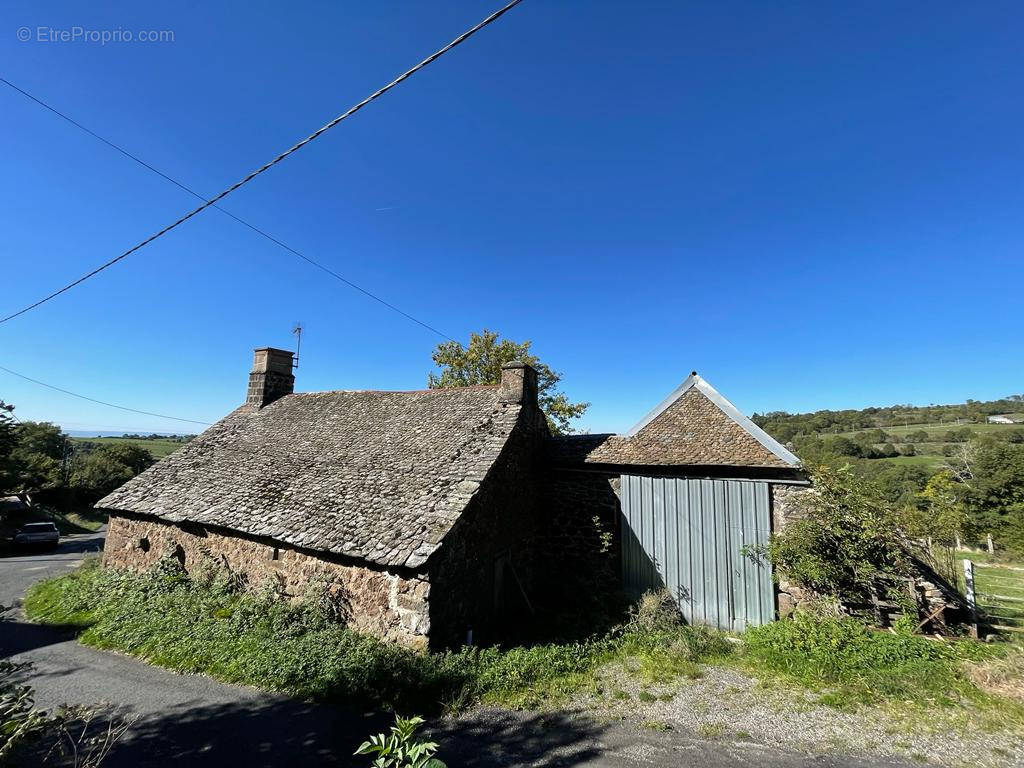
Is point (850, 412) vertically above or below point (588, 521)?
above

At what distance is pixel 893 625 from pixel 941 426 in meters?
117

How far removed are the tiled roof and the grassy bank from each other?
134 inches

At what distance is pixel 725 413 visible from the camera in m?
11.6

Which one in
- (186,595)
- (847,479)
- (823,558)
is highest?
(847,479)

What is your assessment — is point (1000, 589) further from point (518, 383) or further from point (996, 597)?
point (518, 383)

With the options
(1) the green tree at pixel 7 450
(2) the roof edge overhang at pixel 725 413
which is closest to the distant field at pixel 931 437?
(2) the roof edge overhang at pixel 725 413

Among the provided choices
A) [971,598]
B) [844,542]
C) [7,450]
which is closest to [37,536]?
[7,450]

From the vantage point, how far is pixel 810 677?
7484 millimetres

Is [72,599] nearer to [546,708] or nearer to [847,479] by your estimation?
[546,708]

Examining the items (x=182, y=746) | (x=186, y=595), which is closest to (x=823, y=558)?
(x=182, y=746)

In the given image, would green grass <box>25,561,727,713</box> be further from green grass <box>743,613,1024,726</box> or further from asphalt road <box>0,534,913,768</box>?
green grass <box>743,613,1024,726</box>

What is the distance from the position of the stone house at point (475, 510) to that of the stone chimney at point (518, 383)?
0.05m

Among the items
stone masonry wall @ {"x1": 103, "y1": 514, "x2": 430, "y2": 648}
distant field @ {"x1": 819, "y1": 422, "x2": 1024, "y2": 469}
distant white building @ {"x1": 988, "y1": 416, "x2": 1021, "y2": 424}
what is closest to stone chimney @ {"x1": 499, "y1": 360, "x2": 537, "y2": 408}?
stone masonry wall @ {"x1": 103, "y1": 514, "x2": 430, "y2": 648}

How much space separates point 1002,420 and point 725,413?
117 m
